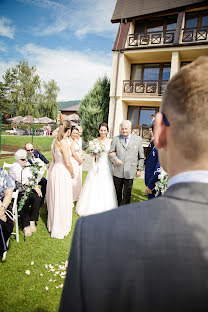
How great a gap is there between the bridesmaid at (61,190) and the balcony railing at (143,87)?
1317 centimetres

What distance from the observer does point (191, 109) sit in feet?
2.43

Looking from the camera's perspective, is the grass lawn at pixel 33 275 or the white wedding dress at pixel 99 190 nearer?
the grass lawn at pixel 33 275

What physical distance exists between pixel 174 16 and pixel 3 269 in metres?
19.2

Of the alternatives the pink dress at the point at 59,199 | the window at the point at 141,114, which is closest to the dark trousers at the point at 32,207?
the pink dress at the point at 59,199

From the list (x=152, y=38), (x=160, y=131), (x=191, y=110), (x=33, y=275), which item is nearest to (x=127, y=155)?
(x=33, y=275)

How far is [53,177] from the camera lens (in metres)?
4.56

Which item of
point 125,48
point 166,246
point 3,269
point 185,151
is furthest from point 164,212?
point 125,48

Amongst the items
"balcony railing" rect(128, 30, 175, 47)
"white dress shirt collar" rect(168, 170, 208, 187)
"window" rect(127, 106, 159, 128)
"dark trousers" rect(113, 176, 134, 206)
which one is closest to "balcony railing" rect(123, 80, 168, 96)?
"window" rect(127, 106, 159, 128)

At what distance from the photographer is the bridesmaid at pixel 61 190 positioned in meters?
4.47

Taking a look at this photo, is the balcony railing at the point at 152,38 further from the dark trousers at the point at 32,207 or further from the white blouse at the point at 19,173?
the dark trousers at the point at 32,207

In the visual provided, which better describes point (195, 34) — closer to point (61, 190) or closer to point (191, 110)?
point (61, 190)

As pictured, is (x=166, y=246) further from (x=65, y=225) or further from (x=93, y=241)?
(x=65, y=225)

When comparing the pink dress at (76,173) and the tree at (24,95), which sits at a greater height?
the tree at (24,95)

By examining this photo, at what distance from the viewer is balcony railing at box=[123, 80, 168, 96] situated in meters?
16.2
